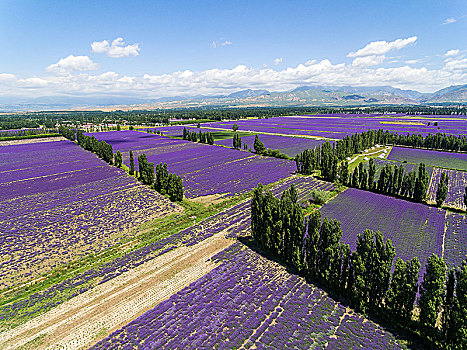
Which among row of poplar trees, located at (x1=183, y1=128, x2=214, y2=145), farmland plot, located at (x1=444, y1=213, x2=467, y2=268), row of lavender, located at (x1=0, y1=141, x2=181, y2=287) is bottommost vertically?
farmland plot, located at (x1=444, y1=213, x2=467, y2=268)

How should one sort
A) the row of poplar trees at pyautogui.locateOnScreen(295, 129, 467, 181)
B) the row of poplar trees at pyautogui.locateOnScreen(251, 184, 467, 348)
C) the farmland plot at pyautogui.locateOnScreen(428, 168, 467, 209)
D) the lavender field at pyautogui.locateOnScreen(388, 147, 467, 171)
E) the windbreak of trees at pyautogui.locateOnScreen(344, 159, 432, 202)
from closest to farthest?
1. the row of poplar trees at pyautogui.locateOnScreen(251, 184, 467, 348)
2. the windbreak of trees at pyautogui.locateOnScreen(344, 159, 432, 202)
3. the farmland plot at pyautogui.locateOnScreen(428, 168, 467, 209)
4. the row of poplar trees at pyautogui.locateOnScreen(295, 129, 467, 181)
5. the lavender field at pyautogui.locateOnScreen(388, 147, 467, 171)

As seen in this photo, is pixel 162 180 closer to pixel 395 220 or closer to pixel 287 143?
pixel 395 220

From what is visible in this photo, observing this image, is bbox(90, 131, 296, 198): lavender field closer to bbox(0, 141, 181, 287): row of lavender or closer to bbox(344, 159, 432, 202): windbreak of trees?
bbox(0, 141, 181, 287): row of lavender

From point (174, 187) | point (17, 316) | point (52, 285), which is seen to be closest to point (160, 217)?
point (174, 187)

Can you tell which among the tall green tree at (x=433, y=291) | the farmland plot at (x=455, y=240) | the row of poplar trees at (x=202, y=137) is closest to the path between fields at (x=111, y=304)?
the tall green tree at (x=433, y=291)

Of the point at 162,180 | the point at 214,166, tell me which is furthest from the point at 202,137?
the point at 162,180

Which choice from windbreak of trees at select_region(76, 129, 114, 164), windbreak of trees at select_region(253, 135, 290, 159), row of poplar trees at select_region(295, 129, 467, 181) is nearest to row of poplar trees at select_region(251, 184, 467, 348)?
row of poplar trees at select_region(295, 129, 467, 181)

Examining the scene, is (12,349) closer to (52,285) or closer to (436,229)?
(52,285)
